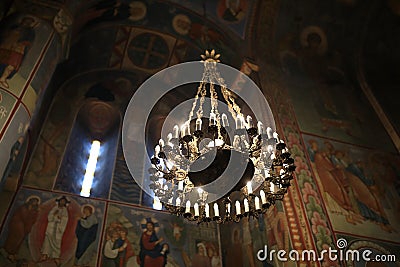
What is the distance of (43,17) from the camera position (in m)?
6.75

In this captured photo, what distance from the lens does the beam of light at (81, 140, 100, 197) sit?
8.43 meters

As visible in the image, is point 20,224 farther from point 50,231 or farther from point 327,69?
point 327,69

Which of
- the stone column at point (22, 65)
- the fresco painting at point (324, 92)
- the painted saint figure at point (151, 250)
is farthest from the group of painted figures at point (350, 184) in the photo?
the stone column at point (22, 65)

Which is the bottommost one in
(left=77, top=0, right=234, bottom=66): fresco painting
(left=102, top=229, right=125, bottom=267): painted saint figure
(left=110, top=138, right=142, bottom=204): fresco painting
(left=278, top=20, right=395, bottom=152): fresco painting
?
(left=102, top=229, right=125, bottom=267): painted saint figure

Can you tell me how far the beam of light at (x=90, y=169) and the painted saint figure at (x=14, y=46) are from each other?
11.3 feet

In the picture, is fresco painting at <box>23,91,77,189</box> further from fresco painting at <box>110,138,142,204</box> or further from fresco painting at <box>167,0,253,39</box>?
fresco painting at <box>167,0,253,39</box>

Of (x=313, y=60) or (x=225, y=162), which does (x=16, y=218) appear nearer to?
(x=225, y=162)

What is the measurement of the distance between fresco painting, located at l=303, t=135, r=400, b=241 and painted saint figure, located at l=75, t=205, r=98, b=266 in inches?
184

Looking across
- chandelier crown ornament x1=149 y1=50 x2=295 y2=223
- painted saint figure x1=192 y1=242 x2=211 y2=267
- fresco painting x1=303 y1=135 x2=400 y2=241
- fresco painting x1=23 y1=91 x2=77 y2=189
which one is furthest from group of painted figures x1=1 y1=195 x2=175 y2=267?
fresco painting x1=303 y1=135 x2=400 y2=241

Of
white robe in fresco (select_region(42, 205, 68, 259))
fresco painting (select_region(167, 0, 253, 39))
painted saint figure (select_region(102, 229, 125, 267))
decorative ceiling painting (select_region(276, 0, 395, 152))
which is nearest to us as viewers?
white robe in fresco (select_region(42, 205, 68, 259))

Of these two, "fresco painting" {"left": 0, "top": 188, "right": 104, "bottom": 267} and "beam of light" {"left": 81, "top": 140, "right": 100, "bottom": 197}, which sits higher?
"beam of light" {"left": 81, "top": 140, "right": 100, "bottom": 197}

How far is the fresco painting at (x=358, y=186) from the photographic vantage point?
6777 mm

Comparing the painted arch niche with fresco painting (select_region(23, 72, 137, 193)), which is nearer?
fresco painting (select_region(23, 72, 137, 193))

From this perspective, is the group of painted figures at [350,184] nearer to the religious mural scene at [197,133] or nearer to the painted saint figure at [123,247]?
the religious mural scene at [197,133]
